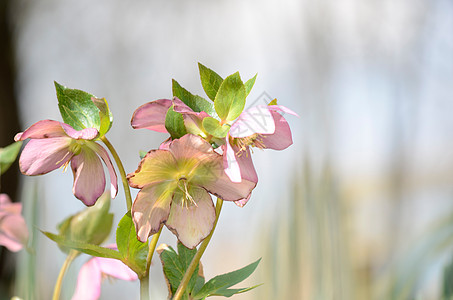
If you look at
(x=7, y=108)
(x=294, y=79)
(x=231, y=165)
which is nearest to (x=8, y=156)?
(x=231, y=165)

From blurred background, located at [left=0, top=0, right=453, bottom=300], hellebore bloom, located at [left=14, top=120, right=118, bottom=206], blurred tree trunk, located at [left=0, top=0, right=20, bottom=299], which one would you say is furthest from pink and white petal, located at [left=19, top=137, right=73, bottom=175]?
blurred tree trunk, located at [left=0, top=0, right=20, bottom=299]

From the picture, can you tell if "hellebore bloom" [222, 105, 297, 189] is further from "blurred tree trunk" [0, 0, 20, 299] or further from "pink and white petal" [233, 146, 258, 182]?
"blurred tree trunk" [0, 0, 20, 299]

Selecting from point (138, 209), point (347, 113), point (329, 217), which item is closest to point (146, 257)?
point (138, 209)

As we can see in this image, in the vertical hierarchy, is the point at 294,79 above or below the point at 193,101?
above

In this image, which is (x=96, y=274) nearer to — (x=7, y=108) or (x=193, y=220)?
(x=193, y=220)

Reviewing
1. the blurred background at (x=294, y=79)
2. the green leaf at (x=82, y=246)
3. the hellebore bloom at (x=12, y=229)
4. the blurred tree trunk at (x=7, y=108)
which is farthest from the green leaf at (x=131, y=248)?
the blurred tree trunk at (x=7, y=108)

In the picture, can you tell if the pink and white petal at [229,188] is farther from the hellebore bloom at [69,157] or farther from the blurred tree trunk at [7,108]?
the blurred tree trunk at [7,108]
